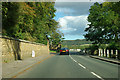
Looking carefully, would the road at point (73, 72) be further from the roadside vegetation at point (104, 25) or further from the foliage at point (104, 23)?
the foliage at point (104, 23)

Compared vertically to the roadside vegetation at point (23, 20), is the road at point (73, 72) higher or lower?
lower

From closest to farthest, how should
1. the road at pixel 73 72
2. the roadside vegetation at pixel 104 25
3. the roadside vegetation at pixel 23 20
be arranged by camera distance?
the road at pixel 73 72 < the roadside vegetation at pixel 23 20 < the roadside vegetation at pixel 104 25

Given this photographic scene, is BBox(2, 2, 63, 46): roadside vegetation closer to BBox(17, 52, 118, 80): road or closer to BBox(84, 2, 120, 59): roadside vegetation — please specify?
BBox(17, 52, 118, 80): road

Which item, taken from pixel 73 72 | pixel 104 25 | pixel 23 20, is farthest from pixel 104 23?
pixel 73 72

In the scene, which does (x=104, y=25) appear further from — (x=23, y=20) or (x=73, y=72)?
(x=73, y=72)

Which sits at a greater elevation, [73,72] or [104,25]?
[104,25]

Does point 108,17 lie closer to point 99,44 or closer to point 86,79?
point 99,44

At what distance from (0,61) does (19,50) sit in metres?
5.76

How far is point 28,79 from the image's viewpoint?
7.73 metres

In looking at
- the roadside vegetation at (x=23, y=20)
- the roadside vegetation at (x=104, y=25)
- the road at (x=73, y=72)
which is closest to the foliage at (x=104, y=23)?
the roadside vegetation at (x=104, y=25)

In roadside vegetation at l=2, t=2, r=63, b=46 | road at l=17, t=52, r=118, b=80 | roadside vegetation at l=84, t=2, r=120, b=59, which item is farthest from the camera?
roadside vegetation at l=84, t=2, r=120, b=59

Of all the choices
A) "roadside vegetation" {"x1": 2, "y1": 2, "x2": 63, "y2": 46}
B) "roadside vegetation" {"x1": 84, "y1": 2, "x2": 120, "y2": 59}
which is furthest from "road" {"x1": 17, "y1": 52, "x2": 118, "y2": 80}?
"roadside vegetation" {"x1": 84, "y1": 2, "x2": 120, "y2": 59}

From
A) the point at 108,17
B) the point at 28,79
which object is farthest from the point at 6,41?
the point at 108,17

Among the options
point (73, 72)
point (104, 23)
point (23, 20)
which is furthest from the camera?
point (104, 23)
